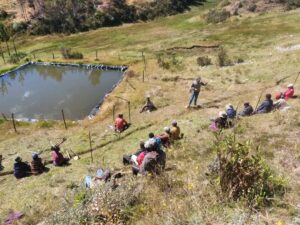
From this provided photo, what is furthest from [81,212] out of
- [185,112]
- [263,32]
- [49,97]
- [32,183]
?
[263,32]

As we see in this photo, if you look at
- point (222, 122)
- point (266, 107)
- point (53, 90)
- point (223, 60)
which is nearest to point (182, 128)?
point (222, 122)

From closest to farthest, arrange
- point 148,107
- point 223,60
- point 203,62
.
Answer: point 148,107 < point 223,60 < point 203,62

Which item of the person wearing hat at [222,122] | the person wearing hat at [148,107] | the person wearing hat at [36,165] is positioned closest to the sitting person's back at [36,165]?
the person wearing hat at [36,165]

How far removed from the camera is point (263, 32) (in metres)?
52.5

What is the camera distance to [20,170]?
1991cm

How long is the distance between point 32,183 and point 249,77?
22.2 metres

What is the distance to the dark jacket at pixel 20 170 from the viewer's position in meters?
19.8

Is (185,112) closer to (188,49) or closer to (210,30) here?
(188,49)

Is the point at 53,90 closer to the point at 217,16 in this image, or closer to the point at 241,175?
the point at 241,175

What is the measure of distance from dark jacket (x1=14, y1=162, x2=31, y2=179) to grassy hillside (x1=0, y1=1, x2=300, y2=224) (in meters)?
0.50

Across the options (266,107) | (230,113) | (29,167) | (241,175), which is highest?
(241,175)

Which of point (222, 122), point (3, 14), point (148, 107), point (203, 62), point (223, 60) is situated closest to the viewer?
point (222, 122)

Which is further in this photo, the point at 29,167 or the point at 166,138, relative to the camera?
the point at 29,167

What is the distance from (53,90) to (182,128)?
2209 cm
